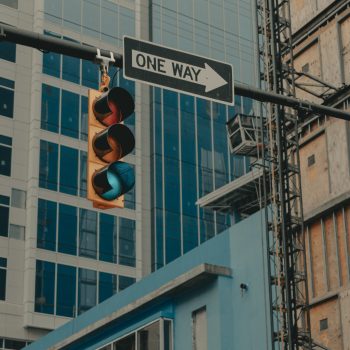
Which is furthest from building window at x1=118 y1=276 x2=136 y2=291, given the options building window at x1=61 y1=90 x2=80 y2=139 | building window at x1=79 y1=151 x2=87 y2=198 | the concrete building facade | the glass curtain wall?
the concrete building facade

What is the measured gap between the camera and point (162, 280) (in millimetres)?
32312

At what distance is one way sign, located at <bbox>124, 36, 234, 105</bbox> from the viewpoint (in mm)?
10820

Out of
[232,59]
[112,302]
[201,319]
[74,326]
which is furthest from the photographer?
[232,59]

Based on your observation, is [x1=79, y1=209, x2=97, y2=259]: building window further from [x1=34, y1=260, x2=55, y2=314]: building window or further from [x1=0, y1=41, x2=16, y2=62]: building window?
[x1=0, y1=41, x2=16, y2=62]: building window

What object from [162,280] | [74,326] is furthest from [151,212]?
[162,280]

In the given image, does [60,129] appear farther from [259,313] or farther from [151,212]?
[259,313]

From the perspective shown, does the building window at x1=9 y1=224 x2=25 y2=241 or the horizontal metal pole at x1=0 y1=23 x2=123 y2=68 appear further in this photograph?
the building window at x1=9 y1=224 x2=25 y2=241

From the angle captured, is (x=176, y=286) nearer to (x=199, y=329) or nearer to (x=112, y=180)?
(x=199, y=329)

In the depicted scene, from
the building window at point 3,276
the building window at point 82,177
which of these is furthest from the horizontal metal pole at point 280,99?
the building window at point 82,177

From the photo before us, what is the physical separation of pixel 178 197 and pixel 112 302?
28.4 meters

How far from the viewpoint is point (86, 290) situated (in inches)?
2269

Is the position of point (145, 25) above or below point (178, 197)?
above

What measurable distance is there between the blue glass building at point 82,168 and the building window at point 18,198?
0.21 ft

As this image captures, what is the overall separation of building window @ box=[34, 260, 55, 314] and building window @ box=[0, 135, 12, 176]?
611cm
